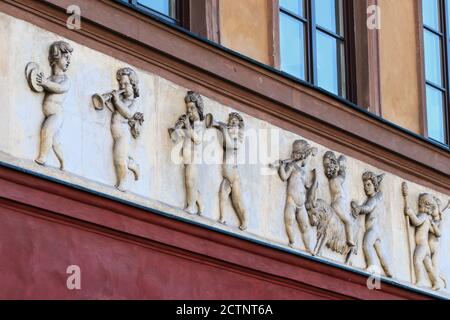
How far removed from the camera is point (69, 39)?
1675 centimetres

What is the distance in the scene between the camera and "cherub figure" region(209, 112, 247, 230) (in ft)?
59.0

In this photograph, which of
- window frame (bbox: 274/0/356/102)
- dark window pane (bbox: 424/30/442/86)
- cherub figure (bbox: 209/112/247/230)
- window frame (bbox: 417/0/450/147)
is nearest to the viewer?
cherub figure (bbox: 209/112/247/230)

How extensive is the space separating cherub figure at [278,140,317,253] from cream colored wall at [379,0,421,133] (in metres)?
2.00

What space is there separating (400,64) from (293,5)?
5.77 ft

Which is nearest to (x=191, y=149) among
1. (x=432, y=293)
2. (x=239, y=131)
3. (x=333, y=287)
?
(x=239, y=131)

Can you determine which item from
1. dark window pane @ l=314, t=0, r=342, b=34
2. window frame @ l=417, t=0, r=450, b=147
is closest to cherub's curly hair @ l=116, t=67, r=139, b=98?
dark window pane @ l=314, t=0, r=342, b=34

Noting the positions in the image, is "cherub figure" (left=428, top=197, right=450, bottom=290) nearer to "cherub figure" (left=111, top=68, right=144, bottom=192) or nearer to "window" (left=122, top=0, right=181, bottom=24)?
"window" (left=122, top=0, right=181, bottom=24)

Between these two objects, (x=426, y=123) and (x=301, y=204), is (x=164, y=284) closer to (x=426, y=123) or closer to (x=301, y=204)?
(x=301, y=204)

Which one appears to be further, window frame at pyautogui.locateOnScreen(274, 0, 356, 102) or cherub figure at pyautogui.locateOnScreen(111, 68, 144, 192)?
window frame at pyautogui.locateOnScreen(274, 0, 356, 102)

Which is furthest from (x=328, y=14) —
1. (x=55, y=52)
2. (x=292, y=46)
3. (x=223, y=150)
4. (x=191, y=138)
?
(x=55, y=52)

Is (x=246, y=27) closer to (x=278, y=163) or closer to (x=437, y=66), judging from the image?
(x=278, y=163)

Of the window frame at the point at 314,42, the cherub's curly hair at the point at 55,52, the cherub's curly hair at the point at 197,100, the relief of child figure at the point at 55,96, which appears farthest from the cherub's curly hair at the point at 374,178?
the cherub's curly hair at the point at 55,52

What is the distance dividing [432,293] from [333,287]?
1.78 metres

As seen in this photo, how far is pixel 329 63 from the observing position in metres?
20.3
